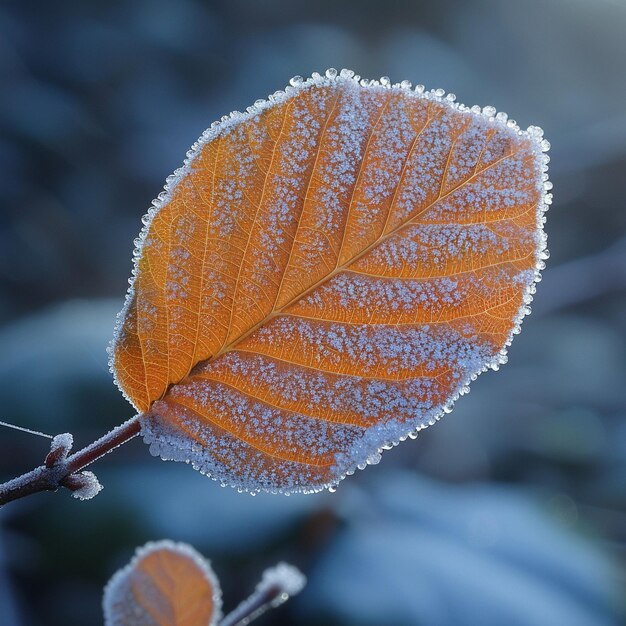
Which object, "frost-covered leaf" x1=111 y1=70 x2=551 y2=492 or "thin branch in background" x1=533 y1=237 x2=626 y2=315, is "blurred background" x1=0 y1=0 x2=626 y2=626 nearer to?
"thin branch in background" x1=533 y1=237 x2=626 y2=315

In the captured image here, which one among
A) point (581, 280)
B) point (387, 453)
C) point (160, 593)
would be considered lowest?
point (160, 593)

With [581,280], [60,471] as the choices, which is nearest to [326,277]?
[60,471]

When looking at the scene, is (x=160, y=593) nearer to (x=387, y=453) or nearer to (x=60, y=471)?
(x=60, y=471)

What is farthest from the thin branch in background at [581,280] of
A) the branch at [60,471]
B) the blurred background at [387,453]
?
the branch at [60,471]

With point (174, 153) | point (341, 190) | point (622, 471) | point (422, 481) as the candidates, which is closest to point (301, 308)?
point (341, 190)

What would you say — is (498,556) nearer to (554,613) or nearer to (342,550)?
(554,613)

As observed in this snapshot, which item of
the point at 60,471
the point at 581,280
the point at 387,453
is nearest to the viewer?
the point at 60,471

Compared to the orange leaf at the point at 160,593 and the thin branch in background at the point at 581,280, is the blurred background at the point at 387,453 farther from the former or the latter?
the orange leaf at the point at 160,593
